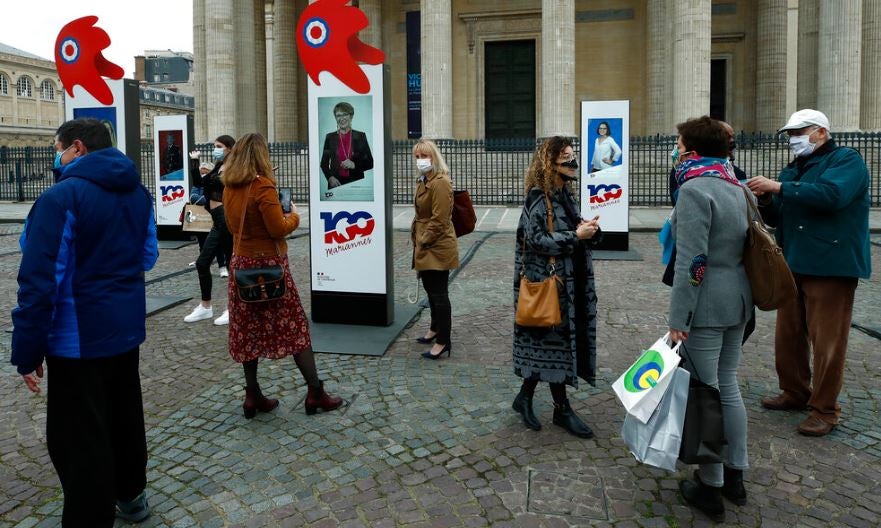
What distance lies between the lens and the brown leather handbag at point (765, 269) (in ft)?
11.3

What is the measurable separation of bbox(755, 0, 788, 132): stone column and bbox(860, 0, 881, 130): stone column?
2763 mm

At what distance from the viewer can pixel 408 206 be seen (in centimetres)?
2031

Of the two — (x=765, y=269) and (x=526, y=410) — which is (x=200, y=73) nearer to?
(x=526, y=410)

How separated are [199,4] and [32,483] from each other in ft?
83.9

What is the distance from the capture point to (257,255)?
4617mm

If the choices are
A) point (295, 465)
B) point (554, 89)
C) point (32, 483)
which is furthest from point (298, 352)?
point (554, 89)

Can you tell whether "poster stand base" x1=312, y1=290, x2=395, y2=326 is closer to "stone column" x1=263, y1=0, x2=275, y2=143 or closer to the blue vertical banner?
Answer: the blue vertical banner

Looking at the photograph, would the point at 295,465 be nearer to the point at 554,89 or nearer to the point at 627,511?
the point at 627,511

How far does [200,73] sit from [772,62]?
20.9 metres

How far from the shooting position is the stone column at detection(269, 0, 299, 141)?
93.7ft

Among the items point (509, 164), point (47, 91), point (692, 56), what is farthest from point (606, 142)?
point (47, 91)

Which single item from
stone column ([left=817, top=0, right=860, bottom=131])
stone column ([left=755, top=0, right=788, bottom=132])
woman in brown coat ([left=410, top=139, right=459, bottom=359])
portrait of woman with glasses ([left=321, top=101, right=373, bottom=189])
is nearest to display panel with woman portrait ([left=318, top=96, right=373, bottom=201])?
portrait of woman with glasses ([left=321, top=101, right=373, bottom=189])

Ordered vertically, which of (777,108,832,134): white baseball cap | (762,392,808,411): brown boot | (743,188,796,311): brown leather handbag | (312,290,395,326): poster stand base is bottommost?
(762,392,808,411): brown boot

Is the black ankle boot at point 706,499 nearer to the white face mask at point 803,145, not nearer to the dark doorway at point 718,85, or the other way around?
the white face mask at point 803,145
